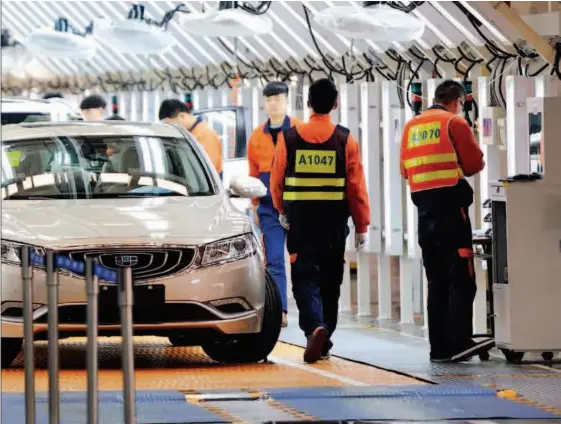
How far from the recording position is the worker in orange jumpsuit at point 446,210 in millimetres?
10961

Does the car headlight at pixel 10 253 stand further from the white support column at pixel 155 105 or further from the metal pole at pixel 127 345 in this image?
the white support column at pixel 155 105

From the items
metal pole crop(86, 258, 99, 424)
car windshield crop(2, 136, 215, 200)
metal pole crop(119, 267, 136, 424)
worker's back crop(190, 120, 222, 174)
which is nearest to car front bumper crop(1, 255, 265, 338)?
car windshield crop(2, 136, 215, 200)

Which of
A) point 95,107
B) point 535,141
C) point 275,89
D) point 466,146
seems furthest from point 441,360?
point 95,107

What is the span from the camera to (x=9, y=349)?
10.6 metres

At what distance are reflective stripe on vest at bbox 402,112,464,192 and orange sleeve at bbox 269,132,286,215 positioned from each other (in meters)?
0.85

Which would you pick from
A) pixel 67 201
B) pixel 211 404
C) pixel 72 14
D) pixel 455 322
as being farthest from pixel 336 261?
pixel 72 14

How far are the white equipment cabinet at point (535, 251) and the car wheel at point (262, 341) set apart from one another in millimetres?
1493

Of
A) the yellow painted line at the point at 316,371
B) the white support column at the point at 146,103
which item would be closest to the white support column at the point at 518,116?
the yellow painted line at the point at 316,371

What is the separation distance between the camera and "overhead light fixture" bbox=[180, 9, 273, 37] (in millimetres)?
14688

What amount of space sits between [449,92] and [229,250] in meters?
1.80

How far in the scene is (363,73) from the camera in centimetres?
1571

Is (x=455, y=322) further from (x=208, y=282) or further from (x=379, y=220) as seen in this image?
(x=379, y=220)

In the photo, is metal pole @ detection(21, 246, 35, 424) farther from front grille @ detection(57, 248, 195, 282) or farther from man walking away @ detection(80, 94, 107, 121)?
man walking away @ detection(80, 94, 107, 121)

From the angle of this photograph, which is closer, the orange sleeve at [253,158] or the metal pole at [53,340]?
the metal pole at [53,340]
